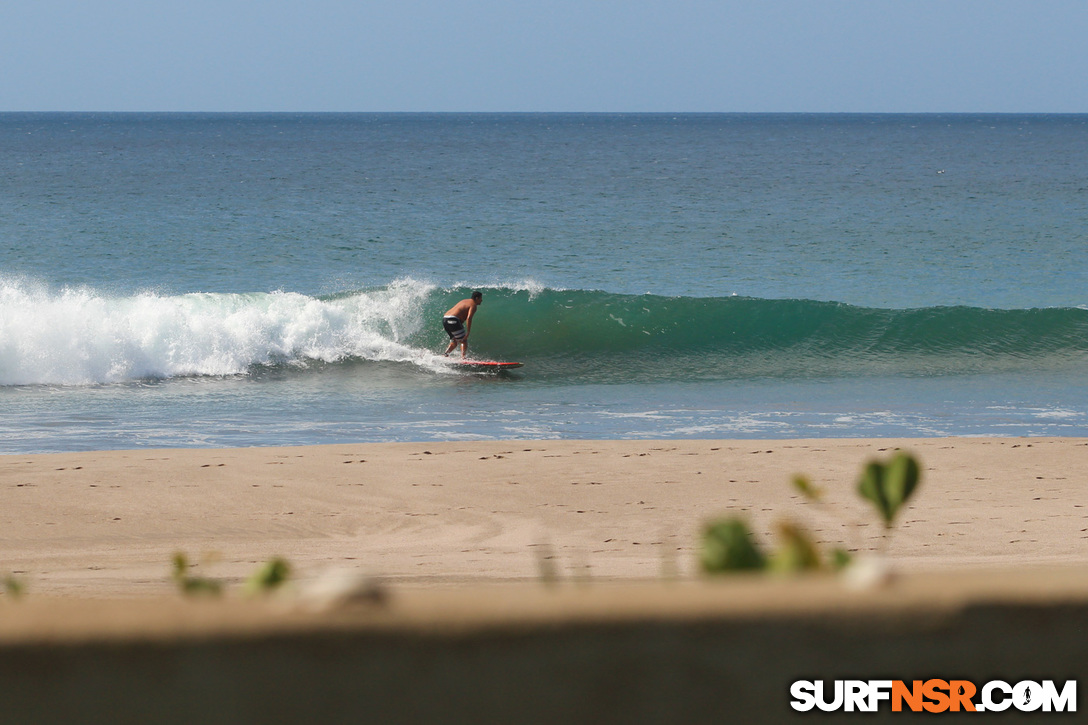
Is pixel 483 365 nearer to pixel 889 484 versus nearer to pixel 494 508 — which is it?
pixel 494 508

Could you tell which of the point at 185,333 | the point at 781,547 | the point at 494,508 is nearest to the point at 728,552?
the point at 781,547

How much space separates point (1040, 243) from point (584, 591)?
110ft

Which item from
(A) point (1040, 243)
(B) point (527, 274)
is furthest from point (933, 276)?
(B) point (527, 274)

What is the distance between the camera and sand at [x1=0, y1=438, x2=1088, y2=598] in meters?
6.43

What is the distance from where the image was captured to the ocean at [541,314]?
41.9 feet

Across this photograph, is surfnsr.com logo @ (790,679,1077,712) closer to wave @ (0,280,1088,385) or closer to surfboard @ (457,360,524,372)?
surfboard @ (457,360,524,372)

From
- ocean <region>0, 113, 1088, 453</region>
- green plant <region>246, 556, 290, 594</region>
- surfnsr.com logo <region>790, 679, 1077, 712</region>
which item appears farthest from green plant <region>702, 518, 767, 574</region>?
ocean <region>0, 113, 1088, 453</region>

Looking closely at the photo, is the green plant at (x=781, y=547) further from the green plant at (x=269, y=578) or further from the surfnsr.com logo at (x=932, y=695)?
the green plant at (x=269, y=578)

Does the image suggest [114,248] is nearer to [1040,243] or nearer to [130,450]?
[130,450]

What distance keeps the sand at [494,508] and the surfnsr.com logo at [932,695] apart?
4.76 meters

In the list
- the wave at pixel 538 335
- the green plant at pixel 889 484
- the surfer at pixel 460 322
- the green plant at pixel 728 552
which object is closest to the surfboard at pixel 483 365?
the surfer at pixel 460 322

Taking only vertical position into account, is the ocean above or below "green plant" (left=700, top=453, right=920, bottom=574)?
above

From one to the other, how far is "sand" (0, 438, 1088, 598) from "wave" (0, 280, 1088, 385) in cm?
619

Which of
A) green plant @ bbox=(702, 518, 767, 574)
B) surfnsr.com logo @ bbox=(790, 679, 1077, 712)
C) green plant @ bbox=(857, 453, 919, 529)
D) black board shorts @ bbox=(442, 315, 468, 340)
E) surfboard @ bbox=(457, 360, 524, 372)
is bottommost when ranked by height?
surfnsr.com logo @ bbox=(790, 679, 1077, 712)
